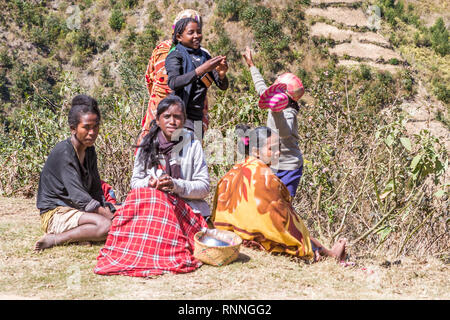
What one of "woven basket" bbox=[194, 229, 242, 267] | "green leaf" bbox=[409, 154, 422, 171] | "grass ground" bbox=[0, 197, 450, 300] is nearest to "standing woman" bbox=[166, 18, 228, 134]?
"woven basket" bbox=[194, 229, 242, 267]

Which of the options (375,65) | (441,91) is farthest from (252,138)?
(375,65)

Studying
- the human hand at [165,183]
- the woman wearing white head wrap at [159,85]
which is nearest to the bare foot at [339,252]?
the human hand at [165,183]

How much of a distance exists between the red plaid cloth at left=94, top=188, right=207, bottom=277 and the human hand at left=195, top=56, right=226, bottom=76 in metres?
0.81

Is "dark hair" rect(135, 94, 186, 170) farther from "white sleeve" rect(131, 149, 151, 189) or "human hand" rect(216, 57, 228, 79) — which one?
"human hand" rect(216, 57, 228, 79)

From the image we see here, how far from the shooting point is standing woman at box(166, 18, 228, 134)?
306 centimetres

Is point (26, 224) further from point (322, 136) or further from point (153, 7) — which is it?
point (153, 7)

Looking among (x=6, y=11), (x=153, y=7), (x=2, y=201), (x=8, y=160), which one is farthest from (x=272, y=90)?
(x=6, y=11)

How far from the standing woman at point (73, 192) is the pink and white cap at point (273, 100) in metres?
1.08

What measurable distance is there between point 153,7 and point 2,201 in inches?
1641

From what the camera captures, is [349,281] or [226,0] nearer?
[349,281]

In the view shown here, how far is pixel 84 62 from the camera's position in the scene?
40500 mm

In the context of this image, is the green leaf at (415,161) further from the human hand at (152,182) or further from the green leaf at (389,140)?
the human hand at (152,182)

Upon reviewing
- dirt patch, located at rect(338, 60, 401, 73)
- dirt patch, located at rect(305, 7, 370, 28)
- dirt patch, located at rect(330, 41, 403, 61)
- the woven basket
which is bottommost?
the woven basket

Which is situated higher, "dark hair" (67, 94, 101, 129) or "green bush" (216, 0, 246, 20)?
"green bush" (216, 0, 246, 20)
